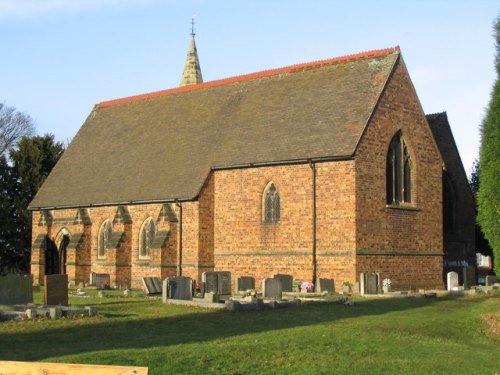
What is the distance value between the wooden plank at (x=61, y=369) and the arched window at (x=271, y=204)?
26146 mm

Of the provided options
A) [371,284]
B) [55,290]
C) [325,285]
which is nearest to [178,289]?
[55,290]

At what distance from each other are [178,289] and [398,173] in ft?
40.4

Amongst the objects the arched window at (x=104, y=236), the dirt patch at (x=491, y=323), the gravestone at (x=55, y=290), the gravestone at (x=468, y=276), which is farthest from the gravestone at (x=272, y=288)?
the arched window at (x=104, y=236)

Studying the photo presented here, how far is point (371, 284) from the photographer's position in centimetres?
2966

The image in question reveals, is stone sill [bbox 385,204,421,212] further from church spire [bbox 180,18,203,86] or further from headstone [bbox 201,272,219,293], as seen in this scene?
church spire [bbox 180,18,203,86]

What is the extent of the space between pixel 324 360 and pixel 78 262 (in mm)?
29602

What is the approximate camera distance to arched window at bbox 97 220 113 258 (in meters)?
41.8

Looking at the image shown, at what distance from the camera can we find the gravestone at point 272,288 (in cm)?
2706

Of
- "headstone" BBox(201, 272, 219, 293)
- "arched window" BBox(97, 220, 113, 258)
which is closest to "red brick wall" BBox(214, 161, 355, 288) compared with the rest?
"headstone" BBox(201, 272, 219, 293)

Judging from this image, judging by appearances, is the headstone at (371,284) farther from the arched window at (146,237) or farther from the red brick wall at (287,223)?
the arched window at (146,237)

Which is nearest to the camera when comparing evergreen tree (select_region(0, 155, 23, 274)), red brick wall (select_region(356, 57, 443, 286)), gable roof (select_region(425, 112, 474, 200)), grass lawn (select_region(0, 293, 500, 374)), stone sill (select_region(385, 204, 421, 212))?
grass lawn (select_region(0, 293, 500, 374))

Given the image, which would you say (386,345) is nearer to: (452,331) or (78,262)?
(452,331)

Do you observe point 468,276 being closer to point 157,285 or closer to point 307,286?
point 307,286

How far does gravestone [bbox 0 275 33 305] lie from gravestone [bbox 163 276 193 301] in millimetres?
4495
